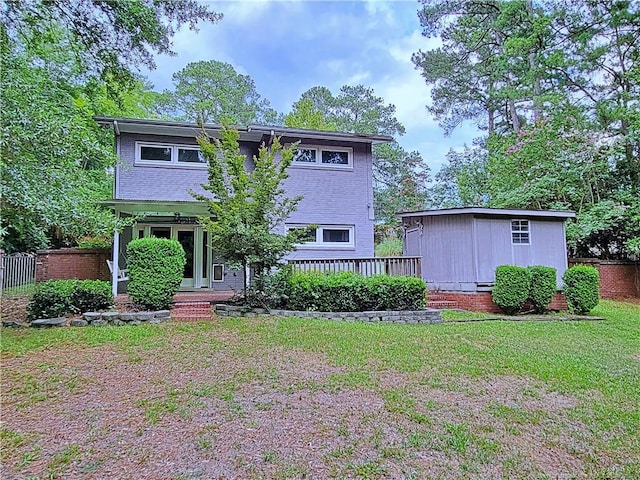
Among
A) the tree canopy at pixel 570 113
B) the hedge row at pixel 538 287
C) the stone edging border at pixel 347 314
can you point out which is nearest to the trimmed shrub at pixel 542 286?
the hedge row at pixel 538 287

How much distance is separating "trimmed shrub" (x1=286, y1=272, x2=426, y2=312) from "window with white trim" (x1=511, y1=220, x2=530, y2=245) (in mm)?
4828

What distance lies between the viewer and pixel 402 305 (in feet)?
34.1

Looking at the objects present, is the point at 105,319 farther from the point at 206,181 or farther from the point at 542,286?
the point at 542,286

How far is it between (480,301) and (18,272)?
53.5ft

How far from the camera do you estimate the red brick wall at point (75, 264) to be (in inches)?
535

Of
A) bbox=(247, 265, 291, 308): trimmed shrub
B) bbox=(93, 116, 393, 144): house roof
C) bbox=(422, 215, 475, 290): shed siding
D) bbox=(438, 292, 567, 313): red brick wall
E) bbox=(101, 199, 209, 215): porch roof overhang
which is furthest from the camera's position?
bbox=(422, 215, 475, 290): shed siding

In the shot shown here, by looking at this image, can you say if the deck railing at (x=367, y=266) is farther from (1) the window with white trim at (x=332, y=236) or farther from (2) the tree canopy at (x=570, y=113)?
(2) the tree canopy at (x=570, y=113)

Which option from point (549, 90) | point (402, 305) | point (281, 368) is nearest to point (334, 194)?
point (402, 305)

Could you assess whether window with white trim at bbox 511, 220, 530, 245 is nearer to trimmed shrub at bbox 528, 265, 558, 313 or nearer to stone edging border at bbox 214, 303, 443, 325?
trimmed shrub at bbox 528, 265, 558, 313

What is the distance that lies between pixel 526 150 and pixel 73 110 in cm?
1940

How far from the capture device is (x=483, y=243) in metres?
12.9

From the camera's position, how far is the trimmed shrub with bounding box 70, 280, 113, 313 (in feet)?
29.3

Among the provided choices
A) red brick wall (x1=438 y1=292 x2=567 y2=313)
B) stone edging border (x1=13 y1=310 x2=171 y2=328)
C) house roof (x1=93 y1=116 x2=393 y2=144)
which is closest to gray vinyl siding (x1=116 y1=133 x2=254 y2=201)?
house roof (x1=93 y1=116 x2=393 y2=144)

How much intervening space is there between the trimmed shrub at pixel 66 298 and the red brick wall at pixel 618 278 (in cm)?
1736
